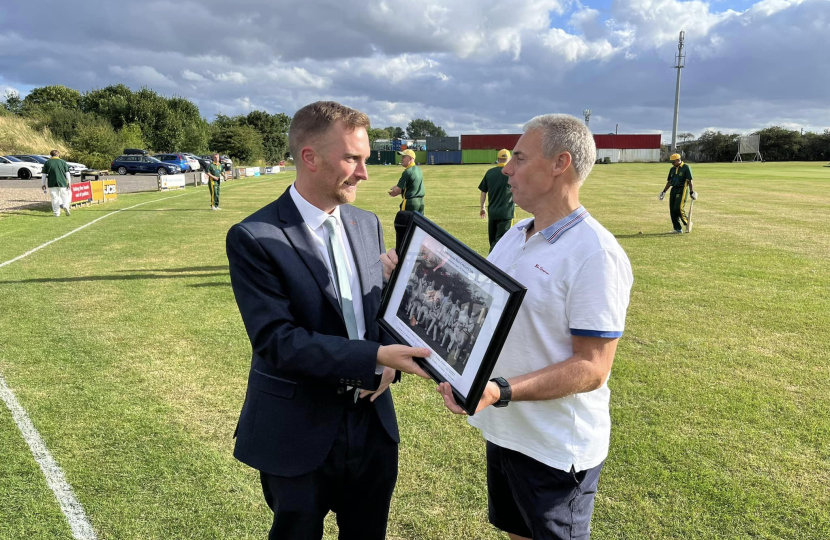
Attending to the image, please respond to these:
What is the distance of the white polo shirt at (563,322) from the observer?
194 cm

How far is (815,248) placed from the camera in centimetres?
1295

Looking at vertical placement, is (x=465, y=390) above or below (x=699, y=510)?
above

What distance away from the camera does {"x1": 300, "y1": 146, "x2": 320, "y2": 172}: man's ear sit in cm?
208

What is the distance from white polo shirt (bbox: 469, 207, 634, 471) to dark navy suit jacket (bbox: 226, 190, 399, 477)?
0.58 m

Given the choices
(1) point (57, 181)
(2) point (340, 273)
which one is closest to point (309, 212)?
(2) point (340, 273)

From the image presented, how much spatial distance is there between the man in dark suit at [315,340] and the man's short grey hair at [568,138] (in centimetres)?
73

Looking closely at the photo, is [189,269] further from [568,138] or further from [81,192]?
[81,192]

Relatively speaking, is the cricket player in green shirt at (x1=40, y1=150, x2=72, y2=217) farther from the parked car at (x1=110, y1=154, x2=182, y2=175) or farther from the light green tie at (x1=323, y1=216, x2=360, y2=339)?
the parked car at (x1=110, y1=154, x2=182, y2=175)

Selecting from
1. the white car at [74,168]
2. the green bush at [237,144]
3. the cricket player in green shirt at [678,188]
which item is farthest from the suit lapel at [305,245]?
the green bush at [237,144]

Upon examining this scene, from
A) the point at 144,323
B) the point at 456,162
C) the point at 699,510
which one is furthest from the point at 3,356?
the point at 456,162

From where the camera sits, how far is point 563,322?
2.04 metres

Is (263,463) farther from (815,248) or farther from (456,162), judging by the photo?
(456,162)

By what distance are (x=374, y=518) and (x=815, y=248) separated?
14581mm

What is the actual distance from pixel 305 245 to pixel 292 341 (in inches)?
15.8
